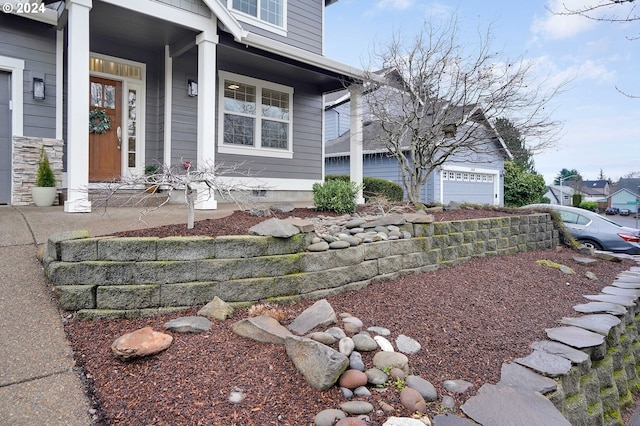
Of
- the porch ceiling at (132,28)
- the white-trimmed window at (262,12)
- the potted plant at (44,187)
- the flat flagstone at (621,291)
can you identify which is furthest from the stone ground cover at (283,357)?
the white-trimmed window at (262,12)

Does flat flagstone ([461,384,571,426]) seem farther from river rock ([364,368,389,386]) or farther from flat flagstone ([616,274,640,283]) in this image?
flat flagstone ([616,274,640,283])

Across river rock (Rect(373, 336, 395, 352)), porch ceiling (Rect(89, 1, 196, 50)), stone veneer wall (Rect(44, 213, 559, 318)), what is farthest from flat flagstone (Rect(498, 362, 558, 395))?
porch ceiling (Rect(89, 1, 196, 50))

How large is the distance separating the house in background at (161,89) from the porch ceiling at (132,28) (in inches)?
0.9

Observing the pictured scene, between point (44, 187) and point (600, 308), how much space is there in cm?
722

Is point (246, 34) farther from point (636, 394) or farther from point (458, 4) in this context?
point (636, 394)

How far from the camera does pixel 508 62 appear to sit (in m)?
6.49

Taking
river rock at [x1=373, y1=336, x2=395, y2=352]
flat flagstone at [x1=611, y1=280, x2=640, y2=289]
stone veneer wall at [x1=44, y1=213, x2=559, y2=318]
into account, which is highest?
stone veneer wall at [x1=44, y1=213, x2=559, y2=318]

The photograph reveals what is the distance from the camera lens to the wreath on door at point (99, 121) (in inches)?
253

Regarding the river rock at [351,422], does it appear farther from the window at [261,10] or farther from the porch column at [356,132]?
the window at [261,10]

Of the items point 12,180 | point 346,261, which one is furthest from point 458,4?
point 12,180

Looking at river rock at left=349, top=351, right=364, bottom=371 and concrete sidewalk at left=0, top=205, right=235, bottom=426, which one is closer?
concrete sidewalk at left=0, top=205, right=235, bottom=426

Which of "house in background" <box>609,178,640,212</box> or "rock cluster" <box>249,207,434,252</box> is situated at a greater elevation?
"house in background" <box>609,178,640,212</box>

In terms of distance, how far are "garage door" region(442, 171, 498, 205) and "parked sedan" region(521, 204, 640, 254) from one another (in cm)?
410

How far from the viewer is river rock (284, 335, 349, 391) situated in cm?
201
